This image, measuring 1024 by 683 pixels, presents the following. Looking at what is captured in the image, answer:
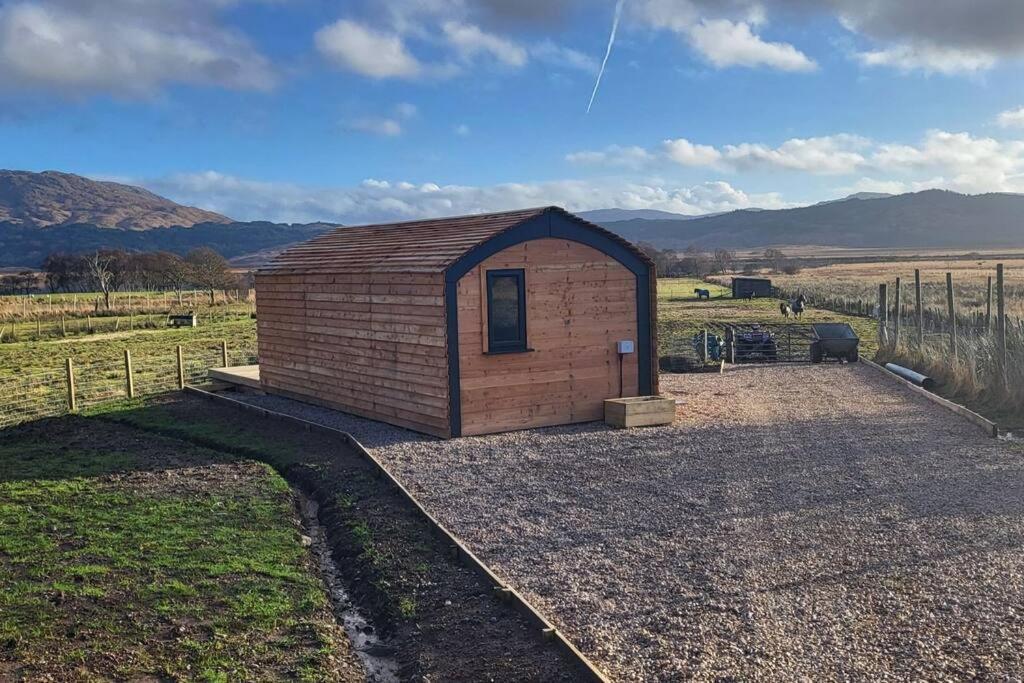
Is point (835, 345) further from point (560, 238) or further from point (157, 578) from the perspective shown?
point (157, 578)

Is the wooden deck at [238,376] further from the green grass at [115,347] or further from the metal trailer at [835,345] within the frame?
the metal trailer at [835,345]

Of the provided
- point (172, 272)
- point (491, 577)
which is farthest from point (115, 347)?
point (172, 272)

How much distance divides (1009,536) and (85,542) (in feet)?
28.7

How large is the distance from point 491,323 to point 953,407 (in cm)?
801

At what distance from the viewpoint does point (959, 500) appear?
9750 millimetres

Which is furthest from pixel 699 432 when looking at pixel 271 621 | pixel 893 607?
pixel 271 621

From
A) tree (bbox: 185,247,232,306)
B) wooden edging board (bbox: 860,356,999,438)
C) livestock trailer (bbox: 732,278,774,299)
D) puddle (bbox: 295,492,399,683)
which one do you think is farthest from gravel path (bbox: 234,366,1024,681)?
tree (bbox: 185,247,232,306)

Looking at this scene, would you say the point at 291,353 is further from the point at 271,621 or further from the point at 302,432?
the point at 271,621

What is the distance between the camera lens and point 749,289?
2056 inches

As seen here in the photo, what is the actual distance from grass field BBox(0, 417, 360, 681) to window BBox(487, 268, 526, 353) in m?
4.13

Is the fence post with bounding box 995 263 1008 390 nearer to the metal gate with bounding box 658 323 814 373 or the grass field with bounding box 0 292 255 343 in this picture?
the metal gate with bounding box 658 323 814 373

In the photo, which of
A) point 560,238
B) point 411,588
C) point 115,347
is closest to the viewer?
point 411,588

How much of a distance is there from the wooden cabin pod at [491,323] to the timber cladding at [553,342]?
2cm

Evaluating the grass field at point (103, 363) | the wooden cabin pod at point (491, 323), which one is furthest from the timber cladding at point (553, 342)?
the grass field at point (103, 363)
